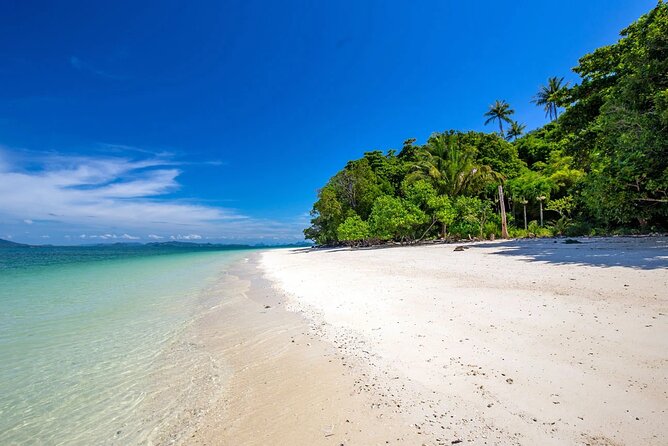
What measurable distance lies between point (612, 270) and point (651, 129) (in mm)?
6340

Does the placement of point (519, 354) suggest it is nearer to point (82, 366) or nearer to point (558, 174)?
point (82, 366)

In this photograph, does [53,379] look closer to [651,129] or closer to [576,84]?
[651,129]

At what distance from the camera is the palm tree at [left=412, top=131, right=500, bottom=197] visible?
2608 centimetres

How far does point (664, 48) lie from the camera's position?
10.7 meters

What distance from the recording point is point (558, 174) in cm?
2689

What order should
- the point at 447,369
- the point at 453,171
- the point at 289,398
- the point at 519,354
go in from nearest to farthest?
the point at 289,398 → the point at 447,369 → the point at 519,354 → the point at 453,171

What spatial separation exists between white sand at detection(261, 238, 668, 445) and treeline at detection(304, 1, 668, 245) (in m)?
5.79

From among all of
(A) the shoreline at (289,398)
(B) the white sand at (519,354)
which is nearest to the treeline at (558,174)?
(B) the white sand at (519,354)

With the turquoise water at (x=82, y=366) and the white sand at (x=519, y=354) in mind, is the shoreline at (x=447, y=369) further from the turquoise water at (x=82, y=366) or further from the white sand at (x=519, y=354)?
the turquoise water at (x=82, y=366)

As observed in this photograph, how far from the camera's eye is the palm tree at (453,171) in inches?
1027

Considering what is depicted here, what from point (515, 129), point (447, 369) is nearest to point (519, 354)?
point (447, 369)

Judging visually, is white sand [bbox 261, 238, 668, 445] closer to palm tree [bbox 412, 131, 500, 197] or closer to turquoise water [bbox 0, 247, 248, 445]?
turquoise water [bbox 0, 247, 248, 445]

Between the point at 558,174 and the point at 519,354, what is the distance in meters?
30.0

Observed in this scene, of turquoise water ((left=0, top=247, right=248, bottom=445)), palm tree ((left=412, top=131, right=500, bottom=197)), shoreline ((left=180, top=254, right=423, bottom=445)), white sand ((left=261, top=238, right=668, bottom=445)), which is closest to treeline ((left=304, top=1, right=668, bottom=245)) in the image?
palm tree ((left=412, top=131, right=500, bottom=197))
